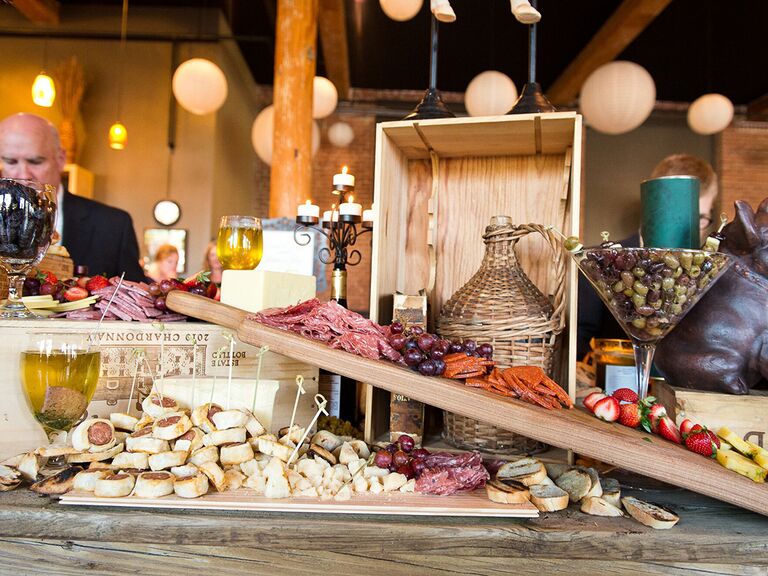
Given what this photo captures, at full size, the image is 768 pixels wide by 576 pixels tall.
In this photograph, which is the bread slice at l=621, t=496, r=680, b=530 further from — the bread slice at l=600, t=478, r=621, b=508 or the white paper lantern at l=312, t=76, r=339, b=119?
the white paper lantern at l=312, t=76, r=339, b=119

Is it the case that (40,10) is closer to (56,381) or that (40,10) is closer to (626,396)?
(56,381)

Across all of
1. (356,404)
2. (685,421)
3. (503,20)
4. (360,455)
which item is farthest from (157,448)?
(503,20)

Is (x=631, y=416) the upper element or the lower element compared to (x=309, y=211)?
lower

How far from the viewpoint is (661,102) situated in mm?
7902

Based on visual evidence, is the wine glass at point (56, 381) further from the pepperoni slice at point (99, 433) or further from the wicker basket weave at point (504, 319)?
the wicker basket weave at point (504, 319)

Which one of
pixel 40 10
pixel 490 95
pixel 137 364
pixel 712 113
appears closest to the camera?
pixel 137 364

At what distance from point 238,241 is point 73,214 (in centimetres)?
205

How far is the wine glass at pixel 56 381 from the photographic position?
0.92m

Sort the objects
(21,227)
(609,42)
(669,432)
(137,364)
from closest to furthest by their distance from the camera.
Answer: (669,432)
(21,227)
(137,364)
(609,42)

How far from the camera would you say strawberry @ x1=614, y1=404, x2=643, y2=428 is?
93cm

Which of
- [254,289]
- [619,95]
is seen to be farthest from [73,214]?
[619,95]

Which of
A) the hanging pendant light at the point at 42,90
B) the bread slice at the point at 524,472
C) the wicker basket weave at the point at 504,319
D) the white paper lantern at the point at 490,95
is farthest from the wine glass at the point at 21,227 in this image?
the hanging pendant light at the point at 42,90

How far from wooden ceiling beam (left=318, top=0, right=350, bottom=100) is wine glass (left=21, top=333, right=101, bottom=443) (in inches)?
177

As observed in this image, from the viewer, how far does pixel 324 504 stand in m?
0.83
